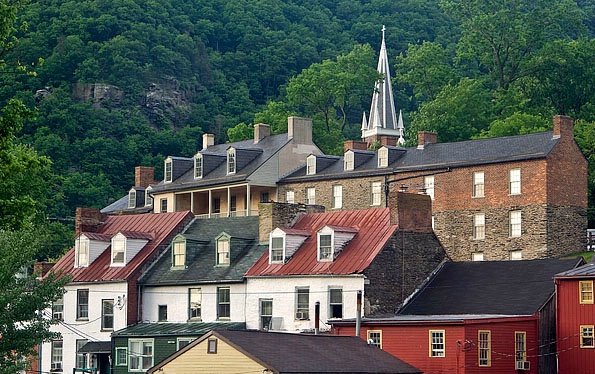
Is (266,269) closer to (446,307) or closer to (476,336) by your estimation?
(446,307)

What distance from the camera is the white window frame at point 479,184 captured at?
81.8 metres

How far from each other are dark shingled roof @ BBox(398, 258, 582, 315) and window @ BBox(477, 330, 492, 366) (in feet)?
9.18

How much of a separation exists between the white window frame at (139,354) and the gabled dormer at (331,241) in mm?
9420

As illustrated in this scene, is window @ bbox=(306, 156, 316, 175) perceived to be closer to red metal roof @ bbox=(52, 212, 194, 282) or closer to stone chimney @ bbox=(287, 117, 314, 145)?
stone chimney @ bbox=(287, 117, 314, 145)

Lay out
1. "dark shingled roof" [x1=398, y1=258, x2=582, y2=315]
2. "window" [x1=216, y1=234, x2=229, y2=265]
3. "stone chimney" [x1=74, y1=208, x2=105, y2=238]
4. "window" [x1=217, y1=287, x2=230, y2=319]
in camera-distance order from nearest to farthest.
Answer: "dark shingled roof" [x1=398, y1=258, x2=582, y2=315] → "window" [x1=217, y1=287, x2=230, y2=319] → "window" [x1=216, y1=234, x2=229, y2=265] → "stone chimney" [x1=74, y1=208, x2=105, y2=238]

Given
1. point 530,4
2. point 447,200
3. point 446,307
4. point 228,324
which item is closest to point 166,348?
point 228,324

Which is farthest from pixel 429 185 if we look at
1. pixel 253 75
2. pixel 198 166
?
pixel 253 75

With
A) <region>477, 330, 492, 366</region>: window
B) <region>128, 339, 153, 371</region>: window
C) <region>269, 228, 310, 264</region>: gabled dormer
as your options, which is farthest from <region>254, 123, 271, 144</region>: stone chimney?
<region>477, 330, 492, 366</region>: window

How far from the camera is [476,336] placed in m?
55.0

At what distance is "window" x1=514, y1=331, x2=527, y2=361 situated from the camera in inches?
2237

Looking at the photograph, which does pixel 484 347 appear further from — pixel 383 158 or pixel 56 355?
pixel 383 158

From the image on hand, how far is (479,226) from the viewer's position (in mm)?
82062

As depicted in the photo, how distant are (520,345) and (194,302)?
57.1ft

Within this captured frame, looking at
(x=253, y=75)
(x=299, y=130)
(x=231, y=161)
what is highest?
(x=253, y=75)
